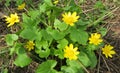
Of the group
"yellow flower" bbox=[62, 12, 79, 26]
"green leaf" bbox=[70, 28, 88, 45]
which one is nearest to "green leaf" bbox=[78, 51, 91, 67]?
"green leaf" bbox=[70, 28, 88, 45]

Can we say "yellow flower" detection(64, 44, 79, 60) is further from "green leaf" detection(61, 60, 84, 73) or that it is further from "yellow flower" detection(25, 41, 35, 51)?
"yellow flower" detection(25, 41, 35, 51)

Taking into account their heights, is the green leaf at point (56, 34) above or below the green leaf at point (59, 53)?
above

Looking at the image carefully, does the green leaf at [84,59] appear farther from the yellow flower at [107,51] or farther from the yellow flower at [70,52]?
the yellow flower at [107,51]

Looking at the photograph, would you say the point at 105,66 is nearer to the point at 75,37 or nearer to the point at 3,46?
the point at 75,37

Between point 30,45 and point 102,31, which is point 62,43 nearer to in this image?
point 30,45

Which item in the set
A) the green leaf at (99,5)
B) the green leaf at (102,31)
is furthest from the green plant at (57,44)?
the green leaf at (99,5)

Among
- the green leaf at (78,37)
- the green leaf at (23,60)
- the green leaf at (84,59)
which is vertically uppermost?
the green leaf at (78,37)

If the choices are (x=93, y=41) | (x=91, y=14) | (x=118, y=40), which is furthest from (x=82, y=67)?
(x=91, y=14)
